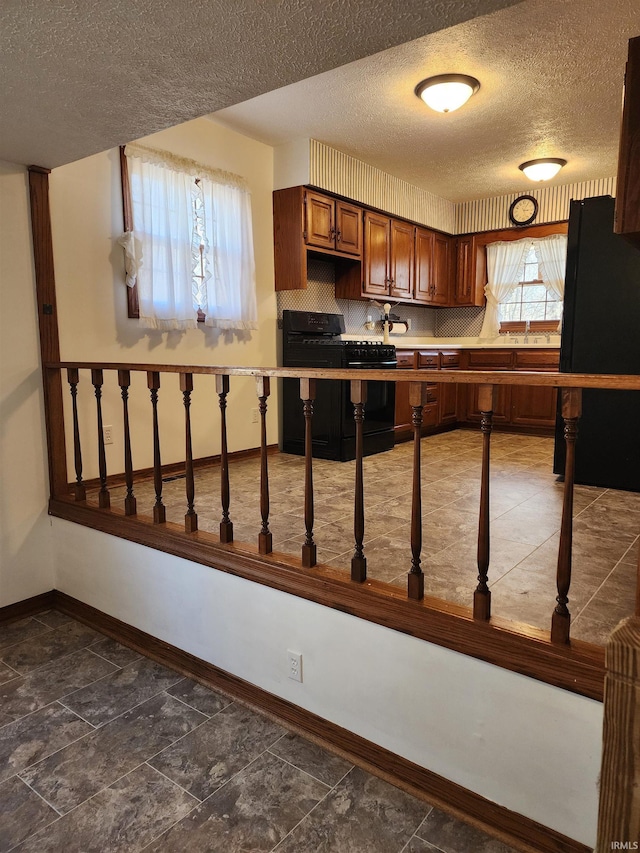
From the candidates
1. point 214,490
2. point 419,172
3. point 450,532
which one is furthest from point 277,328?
point 450,532

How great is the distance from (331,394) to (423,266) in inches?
97.6

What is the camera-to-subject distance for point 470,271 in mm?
6430

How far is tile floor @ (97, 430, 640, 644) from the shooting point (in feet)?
6.49

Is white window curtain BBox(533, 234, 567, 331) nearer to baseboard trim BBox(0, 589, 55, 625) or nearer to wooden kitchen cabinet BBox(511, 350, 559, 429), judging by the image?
wooden kitchen cabinet BBox(511, 350, 559, 429)

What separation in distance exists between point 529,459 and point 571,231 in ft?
6.21

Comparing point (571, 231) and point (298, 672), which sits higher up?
point (571, 231)

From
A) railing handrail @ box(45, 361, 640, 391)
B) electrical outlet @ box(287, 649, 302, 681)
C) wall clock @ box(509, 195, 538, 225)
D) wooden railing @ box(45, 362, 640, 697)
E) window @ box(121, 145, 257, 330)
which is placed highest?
wall clock @ box(509, 195, 538, 225)

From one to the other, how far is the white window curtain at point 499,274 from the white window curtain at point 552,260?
0.16 m

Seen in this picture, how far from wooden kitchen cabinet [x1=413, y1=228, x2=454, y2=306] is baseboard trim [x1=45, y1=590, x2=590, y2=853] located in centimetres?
454

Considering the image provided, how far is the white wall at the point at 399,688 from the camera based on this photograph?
1411 mm

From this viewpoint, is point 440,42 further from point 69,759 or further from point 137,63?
point 69,759

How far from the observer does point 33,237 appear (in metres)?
2.74

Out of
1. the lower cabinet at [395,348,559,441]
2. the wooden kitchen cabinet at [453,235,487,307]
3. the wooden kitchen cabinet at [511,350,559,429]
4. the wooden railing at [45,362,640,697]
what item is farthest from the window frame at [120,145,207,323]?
the wooden kitchen cabinet at [453,235,487,307]

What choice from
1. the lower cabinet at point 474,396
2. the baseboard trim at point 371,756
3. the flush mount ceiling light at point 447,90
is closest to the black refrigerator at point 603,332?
the flush mount ceiling light at point 447,90
